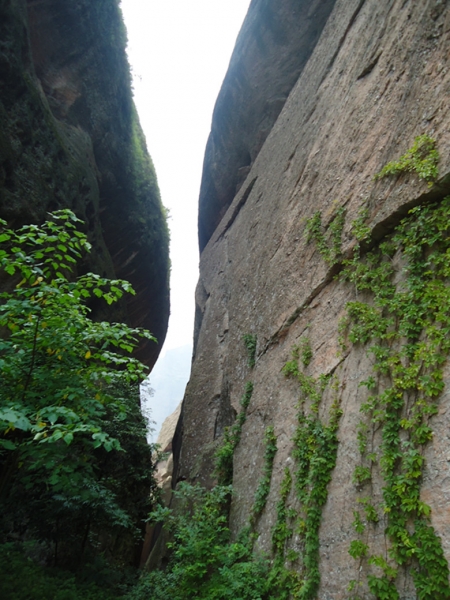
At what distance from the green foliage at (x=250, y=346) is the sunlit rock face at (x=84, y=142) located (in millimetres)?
5502

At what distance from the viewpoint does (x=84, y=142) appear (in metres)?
12.5

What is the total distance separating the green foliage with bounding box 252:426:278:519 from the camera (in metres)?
5.34

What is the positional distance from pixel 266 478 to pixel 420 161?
14.8 ft

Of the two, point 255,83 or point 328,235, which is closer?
point 328,235

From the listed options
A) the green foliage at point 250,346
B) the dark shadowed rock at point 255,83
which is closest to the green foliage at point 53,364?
the green foliage at point 250,346

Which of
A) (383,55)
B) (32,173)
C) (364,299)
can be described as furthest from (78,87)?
(364,299)

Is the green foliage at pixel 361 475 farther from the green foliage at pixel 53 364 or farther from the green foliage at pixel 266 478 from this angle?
the green foliage at pixel 53 364

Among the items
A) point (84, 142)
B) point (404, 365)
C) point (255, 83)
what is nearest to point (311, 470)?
point (404, 365)

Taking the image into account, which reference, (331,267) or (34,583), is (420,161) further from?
(34,583)

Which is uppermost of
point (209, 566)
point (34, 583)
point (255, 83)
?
point (255, 83)

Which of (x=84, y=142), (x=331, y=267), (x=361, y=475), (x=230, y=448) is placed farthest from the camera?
(x=84, y=142)

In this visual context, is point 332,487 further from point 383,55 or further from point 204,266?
point 204,266

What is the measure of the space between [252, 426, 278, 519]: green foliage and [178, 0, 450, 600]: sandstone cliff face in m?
0.11

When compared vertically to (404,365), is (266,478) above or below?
below
